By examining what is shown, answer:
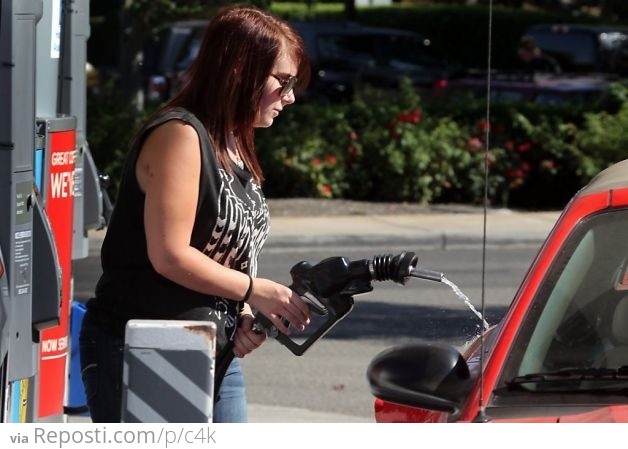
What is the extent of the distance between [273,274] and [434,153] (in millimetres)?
4565

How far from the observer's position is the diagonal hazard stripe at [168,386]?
114 inches

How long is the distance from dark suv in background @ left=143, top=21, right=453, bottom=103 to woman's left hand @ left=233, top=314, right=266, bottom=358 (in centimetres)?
1722

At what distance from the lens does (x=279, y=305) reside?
3.57m

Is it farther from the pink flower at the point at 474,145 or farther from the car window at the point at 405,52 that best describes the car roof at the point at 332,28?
the pink flower at the point at 474,145

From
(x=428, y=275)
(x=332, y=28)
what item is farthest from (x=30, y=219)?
(x=332, y=28)

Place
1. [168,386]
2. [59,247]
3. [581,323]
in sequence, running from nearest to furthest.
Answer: [168,386]
[581,323]
[59,247]

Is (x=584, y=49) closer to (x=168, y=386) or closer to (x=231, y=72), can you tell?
(x=231, y=72)

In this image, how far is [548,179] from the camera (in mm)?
16750

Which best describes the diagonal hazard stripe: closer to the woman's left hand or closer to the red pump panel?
the woman's left hand

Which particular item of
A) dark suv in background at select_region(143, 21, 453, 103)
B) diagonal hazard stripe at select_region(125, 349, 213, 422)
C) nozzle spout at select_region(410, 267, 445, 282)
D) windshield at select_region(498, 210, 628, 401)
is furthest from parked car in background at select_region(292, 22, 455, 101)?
diagonal hazard stripe at select_region(125, 349, 213, 422)

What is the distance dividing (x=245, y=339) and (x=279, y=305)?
0.65 feet

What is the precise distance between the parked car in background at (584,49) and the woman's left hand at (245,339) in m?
19.1

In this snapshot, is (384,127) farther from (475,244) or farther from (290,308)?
(290,308)
